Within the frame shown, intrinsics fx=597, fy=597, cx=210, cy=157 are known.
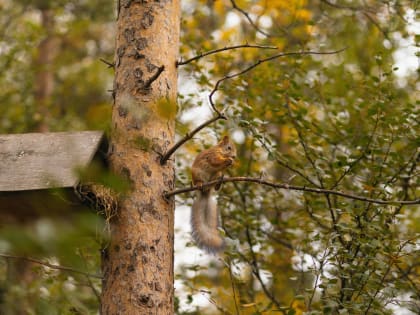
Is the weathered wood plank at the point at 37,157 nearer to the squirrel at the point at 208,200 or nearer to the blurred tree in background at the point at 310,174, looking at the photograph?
the blurred tree in background at the point at 310,174

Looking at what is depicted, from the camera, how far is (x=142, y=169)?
248 cm

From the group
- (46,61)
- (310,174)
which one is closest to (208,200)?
(310,174)

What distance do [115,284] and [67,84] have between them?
637 centimetres

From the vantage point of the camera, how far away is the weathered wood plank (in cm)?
233

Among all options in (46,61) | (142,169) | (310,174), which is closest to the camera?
(142,169)

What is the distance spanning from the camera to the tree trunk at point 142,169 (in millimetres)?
2314

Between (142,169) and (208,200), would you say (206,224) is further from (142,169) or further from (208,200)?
(142,169)

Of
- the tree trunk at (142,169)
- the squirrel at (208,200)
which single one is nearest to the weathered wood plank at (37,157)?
the tree trunk at (142,169)

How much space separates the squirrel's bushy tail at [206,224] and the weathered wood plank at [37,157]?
25.9 inches

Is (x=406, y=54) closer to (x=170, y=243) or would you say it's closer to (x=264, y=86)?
(x=264, y=86)

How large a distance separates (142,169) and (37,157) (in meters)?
0.45

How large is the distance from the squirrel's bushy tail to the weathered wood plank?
0.66 meters

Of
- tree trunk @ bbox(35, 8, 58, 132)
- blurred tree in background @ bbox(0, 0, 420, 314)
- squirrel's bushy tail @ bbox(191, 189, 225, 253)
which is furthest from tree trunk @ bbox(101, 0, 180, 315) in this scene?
tree trunk @ bbox(35, 8, 58, 132)

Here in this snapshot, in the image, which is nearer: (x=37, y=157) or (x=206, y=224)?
(x=37, y=157)
